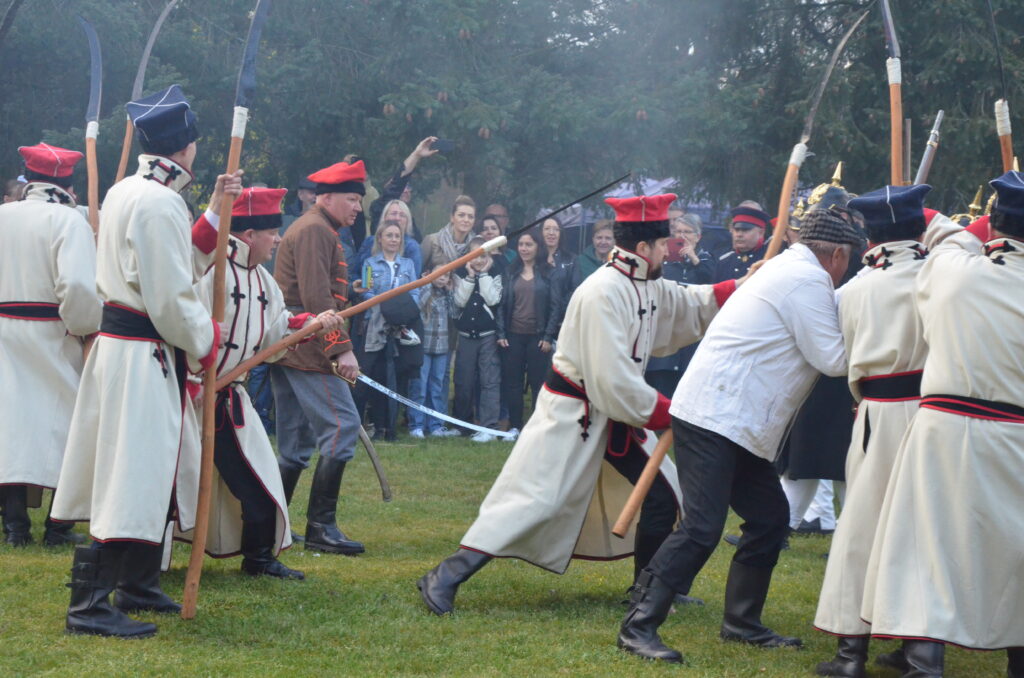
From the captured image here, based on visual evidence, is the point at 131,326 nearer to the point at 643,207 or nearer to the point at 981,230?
the point at 643,207

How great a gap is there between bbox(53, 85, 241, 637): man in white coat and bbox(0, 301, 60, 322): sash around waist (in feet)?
6.79

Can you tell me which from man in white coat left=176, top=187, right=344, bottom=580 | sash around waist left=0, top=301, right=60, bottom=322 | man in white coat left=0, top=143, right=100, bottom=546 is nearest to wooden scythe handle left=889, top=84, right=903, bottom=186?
man in white coat left=176, top=187, right=344, bottom=580

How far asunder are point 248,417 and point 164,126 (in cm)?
159

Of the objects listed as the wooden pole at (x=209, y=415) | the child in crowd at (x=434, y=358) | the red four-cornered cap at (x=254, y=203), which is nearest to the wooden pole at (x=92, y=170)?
the red four-cornered cap at (x=254, y=203)

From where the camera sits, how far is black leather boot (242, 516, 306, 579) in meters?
6.61

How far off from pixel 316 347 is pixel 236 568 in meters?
1.28

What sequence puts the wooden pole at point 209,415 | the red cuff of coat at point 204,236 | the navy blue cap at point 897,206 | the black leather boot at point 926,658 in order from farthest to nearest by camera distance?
the red cuff of coat at point 204,236
the wooden pole at point 209,415
the navy blue cap at point 897,206
the black leather boot at point 926,658

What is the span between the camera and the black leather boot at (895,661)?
5370 mm

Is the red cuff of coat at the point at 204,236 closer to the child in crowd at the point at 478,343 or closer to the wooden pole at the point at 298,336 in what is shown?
the wooden pole at the point at 298,336

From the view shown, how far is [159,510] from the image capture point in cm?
542

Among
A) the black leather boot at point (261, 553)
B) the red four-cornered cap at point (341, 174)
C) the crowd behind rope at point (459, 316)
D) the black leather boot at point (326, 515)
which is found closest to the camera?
the black leather boot at point (261, 553)

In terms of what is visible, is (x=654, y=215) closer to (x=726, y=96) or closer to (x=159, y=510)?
(x=159, y=510)

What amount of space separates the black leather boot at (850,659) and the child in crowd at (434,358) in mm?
7565

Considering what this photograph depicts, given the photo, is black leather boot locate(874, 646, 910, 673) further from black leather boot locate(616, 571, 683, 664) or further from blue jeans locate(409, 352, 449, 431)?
blue jeans locate(409, 352, 449, 431)
